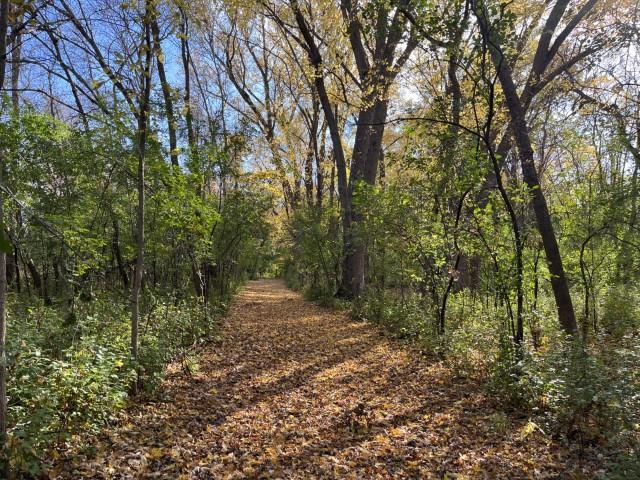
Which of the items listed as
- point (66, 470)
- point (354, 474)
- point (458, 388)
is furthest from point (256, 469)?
point (458, 388)

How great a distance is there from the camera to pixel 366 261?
1477 centimetres

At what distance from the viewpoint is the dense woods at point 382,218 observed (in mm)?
3768

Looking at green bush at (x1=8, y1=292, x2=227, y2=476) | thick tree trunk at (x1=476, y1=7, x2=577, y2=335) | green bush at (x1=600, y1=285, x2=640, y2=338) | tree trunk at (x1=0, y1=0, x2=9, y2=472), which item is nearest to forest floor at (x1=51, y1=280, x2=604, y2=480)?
green bush at (x1=8, y1=292, x2=227, y2=476)

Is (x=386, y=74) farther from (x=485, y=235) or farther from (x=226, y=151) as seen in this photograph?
(x=485, y=235)

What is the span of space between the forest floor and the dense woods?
0.29 metres

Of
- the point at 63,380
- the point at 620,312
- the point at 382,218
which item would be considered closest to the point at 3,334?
the point at 63,380

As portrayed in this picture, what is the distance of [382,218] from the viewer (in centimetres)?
787

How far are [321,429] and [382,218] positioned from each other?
14.9 feet

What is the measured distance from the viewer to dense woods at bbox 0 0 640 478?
3768 mm

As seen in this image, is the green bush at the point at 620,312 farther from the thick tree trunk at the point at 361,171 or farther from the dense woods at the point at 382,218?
the thick tree trunk at the point at 361,171

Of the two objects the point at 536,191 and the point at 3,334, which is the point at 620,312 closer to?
the point at 536,191

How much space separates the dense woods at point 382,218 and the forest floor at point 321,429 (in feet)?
0.95

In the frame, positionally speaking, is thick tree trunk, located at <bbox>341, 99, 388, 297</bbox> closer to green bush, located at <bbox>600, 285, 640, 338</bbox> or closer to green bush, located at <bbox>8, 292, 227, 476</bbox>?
green bush, located at <bbox>600, 285, 640, 338</bbox>

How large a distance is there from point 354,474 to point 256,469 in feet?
2.95
